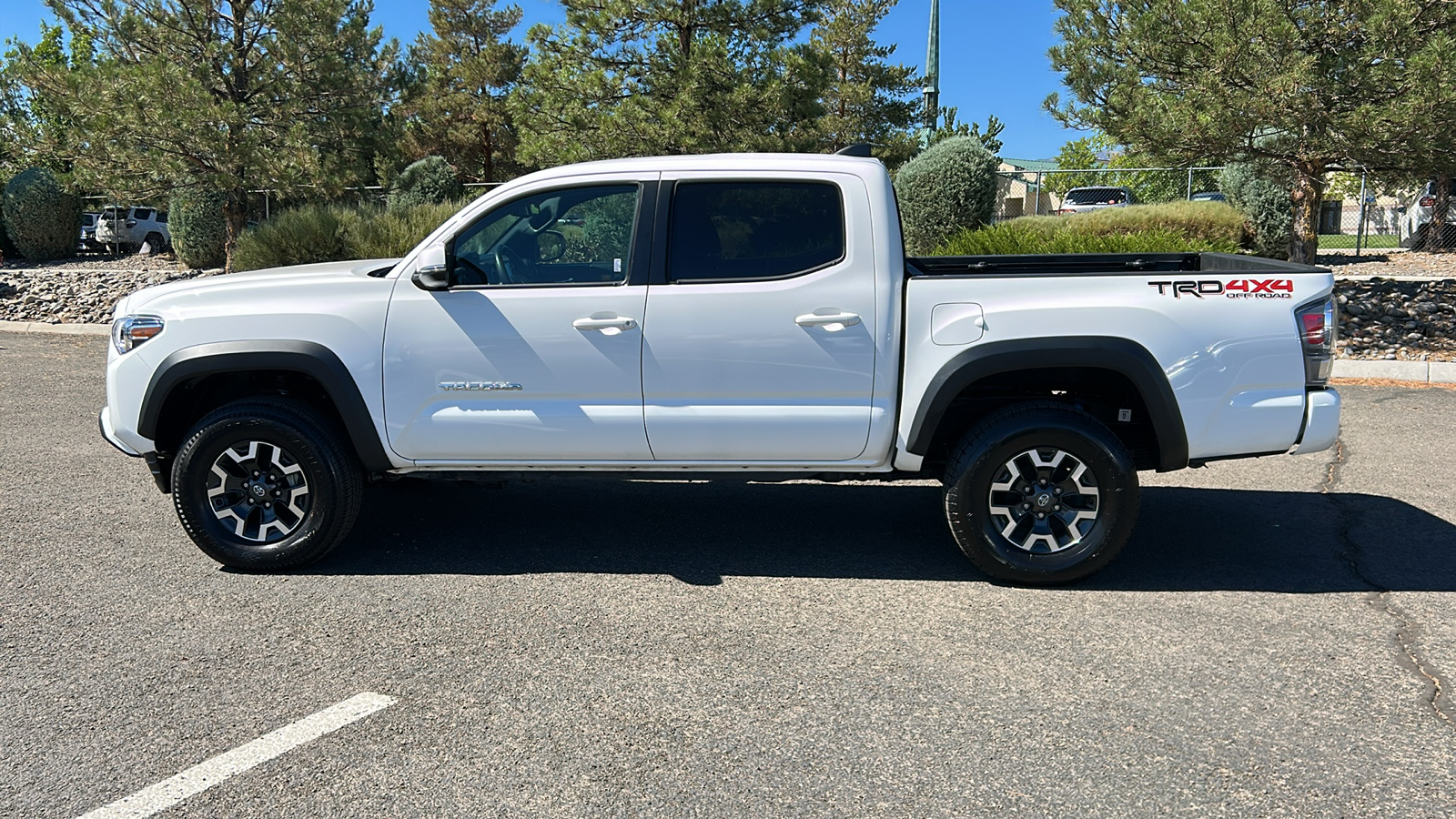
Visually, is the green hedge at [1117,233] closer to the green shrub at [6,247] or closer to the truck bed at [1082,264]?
the truck bed at [1082,264]

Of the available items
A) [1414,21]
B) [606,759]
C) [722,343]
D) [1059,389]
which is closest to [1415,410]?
[1414,21]

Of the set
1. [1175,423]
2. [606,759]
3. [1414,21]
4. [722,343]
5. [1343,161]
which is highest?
[1414,21]

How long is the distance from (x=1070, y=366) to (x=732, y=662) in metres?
1.99

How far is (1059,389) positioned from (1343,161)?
9781 mm

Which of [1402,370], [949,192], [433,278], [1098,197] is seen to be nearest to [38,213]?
[949,192]

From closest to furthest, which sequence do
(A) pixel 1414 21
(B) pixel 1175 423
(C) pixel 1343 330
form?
(B) pixel 1175 423, (A) pixel 1414 21, (C) pixel 1343 330

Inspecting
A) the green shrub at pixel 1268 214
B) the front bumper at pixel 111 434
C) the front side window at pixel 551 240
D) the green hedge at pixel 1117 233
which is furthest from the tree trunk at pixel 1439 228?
the front bumper at pixel 111 434

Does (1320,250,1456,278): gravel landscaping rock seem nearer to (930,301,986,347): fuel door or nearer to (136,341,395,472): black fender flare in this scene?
(930,301,986,347): fuel door

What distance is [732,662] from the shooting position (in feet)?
13.7

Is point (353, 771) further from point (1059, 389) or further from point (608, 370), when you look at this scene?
point (1059, 389)

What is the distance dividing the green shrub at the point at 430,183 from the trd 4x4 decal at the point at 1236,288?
2008 cm

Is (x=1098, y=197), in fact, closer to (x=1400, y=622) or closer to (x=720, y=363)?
(x=1400, y=622)

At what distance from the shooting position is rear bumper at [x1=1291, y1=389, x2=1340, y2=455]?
4848 millimetres

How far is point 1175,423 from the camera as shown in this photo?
4.89 metres
